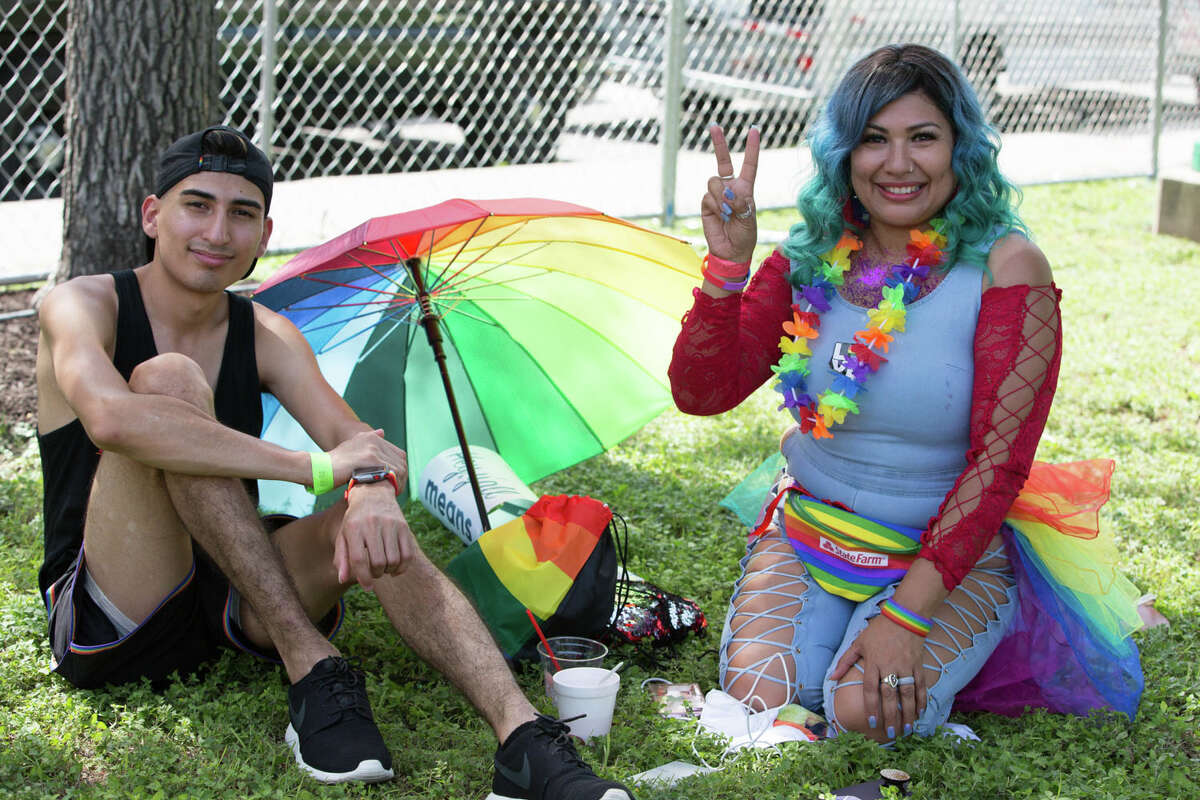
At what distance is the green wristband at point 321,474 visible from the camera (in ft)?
9.36

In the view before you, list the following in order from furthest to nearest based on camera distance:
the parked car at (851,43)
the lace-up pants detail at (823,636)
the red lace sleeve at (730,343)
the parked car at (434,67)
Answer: the parked car at (851,43) < the parked car at (434,67) < the red lace sleeve at (730,343) < the lace-up pants detail at (823,636)

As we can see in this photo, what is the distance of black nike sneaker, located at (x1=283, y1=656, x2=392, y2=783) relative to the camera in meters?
2.64

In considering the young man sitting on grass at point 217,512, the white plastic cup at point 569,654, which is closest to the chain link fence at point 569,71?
the young man sitting on grass at point 217,512

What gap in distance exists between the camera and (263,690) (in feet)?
10.2

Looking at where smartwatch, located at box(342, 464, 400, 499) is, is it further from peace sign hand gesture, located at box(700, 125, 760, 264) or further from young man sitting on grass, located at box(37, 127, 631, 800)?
peace sign hand gesture, located at box(700, 125, 760, 264)

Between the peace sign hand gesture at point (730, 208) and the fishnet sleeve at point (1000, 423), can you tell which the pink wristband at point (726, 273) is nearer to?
the peace sign hand gesture at point (730, 208)

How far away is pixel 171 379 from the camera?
2.81 meters

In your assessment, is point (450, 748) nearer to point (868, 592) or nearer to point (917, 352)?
point (868, 592)

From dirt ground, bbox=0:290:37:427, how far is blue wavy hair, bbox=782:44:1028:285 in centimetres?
356

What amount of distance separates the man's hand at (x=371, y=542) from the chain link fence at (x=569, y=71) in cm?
429

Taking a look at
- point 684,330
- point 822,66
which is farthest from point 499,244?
point 822,66

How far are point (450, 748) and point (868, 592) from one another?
3.62 feet

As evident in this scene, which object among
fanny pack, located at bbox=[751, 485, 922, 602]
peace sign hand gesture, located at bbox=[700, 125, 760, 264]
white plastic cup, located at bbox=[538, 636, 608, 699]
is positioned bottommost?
white plastic cup, located at bbox=[538, 636, 608, 699]

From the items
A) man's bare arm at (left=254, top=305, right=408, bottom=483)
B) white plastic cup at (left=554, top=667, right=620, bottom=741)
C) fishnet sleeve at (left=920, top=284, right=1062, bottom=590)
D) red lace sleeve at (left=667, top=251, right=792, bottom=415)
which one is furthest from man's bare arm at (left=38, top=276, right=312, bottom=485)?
fishnet sleeve at (left=920, top=284, right=1062, bottom=590)
